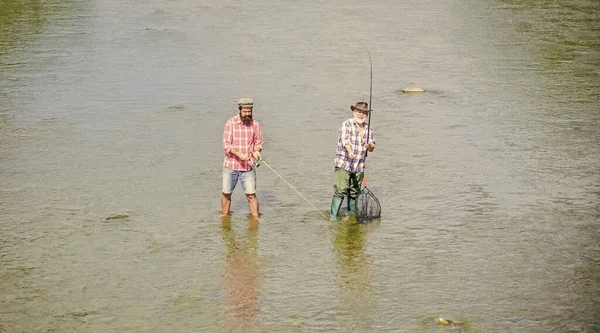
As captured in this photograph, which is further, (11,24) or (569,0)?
(569,0)

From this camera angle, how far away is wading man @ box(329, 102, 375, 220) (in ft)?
38.5

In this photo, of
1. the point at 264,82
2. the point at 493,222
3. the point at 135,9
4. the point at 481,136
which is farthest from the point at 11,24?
the point at 493,222

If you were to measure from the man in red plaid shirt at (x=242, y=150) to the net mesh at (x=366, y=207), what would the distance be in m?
1.25

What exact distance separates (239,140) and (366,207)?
171cm

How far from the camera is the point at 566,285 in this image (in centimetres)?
990

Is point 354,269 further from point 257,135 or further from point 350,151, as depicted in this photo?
point 257,135

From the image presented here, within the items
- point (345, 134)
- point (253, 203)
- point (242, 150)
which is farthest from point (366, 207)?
point (242, 150)

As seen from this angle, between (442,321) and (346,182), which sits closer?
(442,321)

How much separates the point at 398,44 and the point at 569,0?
9.91 metres

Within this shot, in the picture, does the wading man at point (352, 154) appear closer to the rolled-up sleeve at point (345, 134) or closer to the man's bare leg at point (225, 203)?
the rolled-up sleeve at point (345, 134)

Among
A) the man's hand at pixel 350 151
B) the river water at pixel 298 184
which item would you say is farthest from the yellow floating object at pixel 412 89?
the man's hand at pixel 350 151

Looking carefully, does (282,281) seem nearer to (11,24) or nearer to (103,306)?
(103,306)

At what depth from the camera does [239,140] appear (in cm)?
1176

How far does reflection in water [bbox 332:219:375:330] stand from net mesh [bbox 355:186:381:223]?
0.13 m
